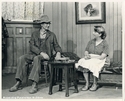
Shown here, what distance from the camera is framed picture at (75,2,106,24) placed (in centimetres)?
288

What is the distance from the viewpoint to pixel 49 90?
2312mm

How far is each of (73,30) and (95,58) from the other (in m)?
0.75

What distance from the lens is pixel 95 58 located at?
248 cm

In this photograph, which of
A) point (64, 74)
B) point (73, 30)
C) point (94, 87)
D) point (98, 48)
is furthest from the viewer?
point (73, 30)

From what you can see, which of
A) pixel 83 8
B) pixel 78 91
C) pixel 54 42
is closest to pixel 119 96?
pixel 78 91

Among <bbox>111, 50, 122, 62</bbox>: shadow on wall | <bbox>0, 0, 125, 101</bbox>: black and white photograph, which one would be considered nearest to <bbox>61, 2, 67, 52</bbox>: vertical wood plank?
<bbox>0, 0, 125, 101</bbox>: black and white photograph

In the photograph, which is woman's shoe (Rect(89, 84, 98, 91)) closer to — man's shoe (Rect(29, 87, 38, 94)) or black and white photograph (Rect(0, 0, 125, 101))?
black and white photograph (Rect(0, 0, 125, 101))

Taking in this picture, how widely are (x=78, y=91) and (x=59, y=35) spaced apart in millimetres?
998

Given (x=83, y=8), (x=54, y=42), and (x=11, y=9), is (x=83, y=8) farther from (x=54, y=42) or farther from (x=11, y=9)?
(x=11, y=9)

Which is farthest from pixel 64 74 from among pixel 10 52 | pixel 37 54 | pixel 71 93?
pixel 10 52

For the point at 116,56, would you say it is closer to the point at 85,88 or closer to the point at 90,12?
the point at 90,12

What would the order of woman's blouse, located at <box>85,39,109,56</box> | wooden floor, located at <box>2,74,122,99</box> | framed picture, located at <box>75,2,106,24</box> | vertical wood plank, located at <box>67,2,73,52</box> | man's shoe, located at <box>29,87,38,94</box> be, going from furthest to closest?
vertical wood plank, located at <box>67,2,73,52</box> → framed picture, located at <box>75,2,106,24</box> → woman's blouse, located at <box>85,39,109,56</box> → man's shoe, located at <box>29,87,38,94</box> → wooden floor, located at <box>2,74,122,99</box>

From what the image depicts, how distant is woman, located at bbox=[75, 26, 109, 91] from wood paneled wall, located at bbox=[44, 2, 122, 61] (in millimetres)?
398

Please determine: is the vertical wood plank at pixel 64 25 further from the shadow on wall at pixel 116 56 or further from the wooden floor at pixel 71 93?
the wooden floor at pixel 71 93
